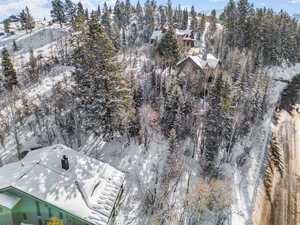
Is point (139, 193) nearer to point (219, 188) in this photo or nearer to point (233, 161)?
point (219, 188)

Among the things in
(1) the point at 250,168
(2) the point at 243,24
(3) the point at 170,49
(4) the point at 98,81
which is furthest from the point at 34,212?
(2) the point at 243,24

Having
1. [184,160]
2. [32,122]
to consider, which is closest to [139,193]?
[184,160]

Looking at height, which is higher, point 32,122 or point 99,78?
point 99,78

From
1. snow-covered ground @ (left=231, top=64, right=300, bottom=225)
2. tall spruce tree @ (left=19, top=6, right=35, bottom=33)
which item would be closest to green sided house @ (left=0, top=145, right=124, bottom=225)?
snow-covered ground @ (left=231, top=64, right=300, bottom=225)

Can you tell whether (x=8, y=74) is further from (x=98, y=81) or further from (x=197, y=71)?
(x=197, y=71)

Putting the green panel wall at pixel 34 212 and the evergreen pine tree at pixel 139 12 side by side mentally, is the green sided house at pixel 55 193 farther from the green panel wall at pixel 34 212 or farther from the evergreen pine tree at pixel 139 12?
the evergreen pine tree at pixel 139 12

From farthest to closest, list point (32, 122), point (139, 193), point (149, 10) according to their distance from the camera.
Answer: point (149, 10) < point (32, 122) < point (139, 193)
